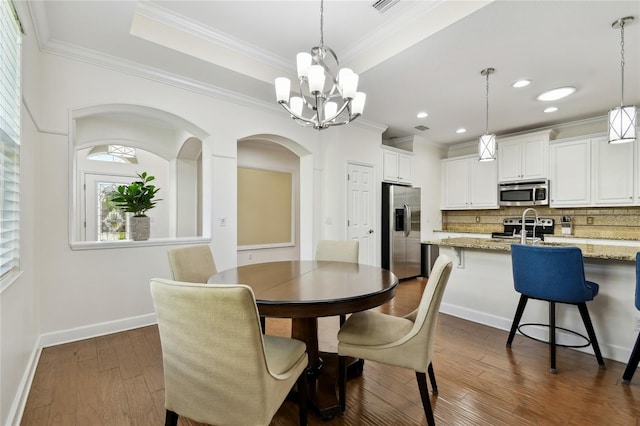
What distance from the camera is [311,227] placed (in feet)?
13.9

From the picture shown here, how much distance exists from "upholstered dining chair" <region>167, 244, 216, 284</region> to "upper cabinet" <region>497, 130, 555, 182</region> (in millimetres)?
5004

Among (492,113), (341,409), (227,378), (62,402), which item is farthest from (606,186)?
(62,402)

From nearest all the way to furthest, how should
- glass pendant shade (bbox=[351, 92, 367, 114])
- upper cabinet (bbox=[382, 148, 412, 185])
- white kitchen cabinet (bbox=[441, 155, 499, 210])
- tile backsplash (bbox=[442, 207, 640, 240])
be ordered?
1. glass pendant shade (bbox=[351, 92, 367, 114])
2. tile backsplash (bbox=[442, 207, 640, 240])
3. upper cabinet (bbox=[382, 148, 412, 185])
4. white kitchen cabinet (bbox=[441, 155, 499, 210])

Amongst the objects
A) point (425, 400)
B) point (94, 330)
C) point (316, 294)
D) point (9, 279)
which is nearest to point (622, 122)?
point (425, 400)

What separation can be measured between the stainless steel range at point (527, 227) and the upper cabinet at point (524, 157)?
0.74m

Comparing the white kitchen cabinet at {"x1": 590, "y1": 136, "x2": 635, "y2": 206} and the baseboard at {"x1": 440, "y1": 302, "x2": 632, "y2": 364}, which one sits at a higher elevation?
the white kitchen cabinet at {"x1": 590, "y1": 136, "x2": 635, "y2": 206}

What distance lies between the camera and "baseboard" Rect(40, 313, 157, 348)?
8.12 ft

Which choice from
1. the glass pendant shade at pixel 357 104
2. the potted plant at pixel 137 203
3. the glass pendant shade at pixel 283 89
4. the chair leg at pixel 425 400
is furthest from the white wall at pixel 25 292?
the glass pendant shade at pixel 357 104

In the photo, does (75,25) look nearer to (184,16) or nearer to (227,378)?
(184,16)

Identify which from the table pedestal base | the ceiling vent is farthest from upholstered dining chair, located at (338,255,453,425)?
the ceiling vent

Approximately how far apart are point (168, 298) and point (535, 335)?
10.5 ft

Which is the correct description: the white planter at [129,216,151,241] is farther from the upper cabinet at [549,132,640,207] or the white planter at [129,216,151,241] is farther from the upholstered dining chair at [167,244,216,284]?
the upper cabinet at [549,132,640,207]

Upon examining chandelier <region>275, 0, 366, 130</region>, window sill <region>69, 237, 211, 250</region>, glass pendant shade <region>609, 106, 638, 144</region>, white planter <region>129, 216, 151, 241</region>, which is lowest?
window sill <region>69, 237, 211, 250</region>

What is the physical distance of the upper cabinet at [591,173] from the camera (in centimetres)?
390
